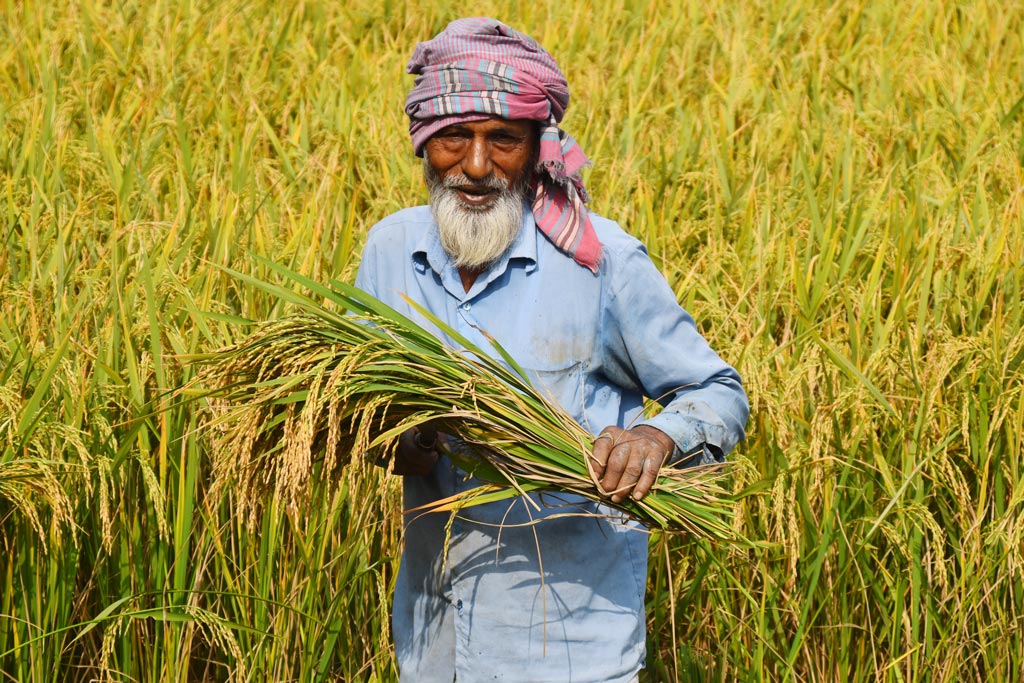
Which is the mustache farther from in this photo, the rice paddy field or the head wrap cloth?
the rice paddy field

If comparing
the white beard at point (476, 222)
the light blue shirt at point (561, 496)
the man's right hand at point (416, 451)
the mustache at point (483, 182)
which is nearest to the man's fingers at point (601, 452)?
→ the light blue shirt at point (561, 496)

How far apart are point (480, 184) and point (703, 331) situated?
127 cm

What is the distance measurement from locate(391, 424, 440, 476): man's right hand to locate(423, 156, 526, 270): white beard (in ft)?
0.98

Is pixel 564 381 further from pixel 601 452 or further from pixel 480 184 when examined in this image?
pixel 480 184

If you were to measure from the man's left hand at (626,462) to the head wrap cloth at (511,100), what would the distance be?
0.32 m

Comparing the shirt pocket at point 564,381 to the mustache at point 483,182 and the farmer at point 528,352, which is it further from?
the mustache at point 483,182

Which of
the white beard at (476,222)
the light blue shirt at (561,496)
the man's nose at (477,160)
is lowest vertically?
the light blue shirt at (561,496)

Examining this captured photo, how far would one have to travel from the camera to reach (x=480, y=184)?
210cm

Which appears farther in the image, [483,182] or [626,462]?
[483,182]

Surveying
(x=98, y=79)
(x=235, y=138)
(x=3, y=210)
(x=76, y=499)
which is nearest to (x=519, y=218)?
(x=76, y=499)

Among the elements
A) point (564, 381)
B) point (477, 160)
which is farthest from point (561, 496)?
point (477, 160)

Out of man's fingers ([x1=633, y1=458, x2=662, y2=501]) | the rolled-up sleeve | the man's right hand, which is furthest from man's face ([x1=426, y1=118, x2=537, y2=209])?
man's fingers ([x1=633, y1=458, x2=662, y2=501])

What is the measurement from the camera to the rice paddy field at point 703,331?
2.54 meters

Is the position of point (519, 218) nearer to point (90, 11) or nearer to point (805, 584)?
point (805, 584)
